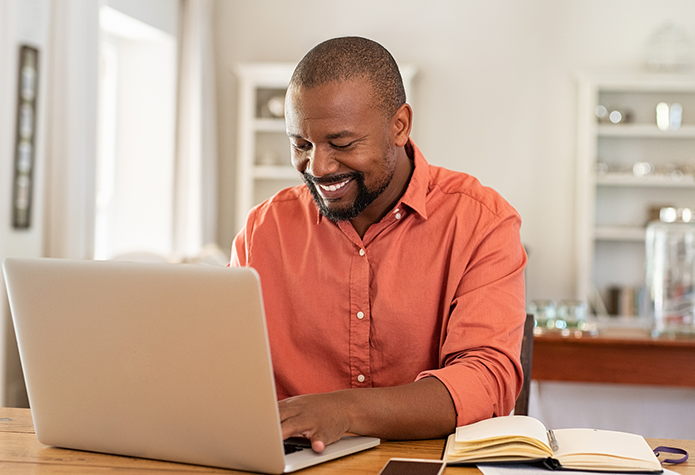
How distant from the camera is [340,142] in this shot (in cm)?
135

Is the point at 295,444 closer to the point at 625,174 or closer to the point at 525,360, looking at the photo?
the point at 525,360

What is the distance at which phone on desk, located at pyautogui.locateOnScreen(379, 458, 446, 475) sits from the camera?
0.95 m

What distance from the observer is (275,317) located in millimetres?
1504

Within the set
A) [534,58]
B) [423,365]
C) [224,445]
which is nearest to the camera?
[224,445]

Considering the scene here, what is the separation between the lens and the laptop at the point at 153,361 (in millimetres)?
890

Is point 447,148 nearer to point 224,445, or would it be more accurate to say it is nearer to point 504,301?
point 504,301

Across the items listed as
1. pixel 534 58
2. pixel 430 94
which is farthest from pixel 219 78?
pixel 534 58

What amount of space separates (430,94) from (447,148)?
0.38 m

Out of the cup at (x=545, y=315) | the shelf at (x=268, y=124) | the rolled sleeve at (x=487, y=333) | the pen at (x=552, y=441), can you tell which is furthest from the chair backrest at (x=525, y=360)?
the shelf at (x=268, y=124)

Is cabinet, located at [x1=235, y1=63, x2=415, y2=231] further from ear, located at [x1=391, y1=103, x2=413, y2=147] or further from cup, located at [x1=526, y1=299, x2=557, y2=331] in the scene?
ear, located at [x1=391, y1=103, x2=413, y2=147]

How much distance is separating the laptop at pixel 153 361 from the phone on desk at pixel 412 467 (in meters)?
0.08

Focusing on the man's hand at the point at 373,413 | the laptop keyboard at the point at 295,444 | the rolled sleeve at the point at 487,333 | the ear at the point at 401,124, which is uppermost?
the ear at the point at 401,124

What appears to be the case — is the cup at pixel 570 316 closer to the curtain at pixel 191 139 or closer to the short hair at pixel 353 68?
the short hair at pixel 353 68

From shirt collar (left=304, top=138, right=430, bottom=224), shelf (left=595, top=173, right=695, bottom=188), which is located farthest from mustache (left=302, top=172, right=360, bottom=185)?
shelf (left=595, top=173, right=695, bottom=188)
